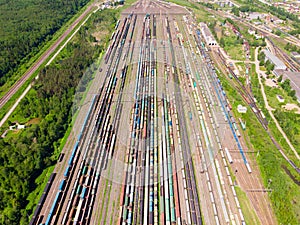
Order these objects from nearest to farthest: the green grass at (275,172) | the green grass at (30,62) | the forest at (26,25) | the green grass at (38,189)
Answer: the green grass at (275,172) → the green grass at (38,189) → the green grass at (30,62) → the forest at (26,25)

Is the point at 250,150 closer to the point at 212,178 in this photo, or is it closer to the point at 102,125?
the point at 212,178

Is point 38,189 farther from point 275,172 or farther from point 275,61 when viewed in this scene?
point 275,61

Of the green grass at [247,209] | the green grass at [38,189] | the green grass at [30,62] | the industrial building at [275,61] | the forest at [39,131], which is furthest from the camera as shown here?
the industrial building at [275,61]

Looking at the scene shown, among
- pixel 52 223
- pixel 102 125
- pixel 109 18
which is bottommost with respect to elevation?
pixel 52 223

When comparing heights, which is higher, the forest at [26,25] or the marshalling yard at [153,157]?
the forest at [26,25]

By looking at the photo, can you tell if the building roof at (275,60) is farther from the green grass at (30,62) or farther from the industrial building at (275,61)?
the green grass at (30,62)

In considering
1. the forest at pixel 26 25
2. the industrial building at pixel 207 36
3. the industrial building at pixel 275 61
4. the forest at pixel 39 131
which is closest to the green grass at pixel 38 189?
the forest at pixel 39 131

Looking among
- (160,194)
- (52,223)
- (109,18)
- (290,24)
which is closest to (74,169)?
(52,223)
